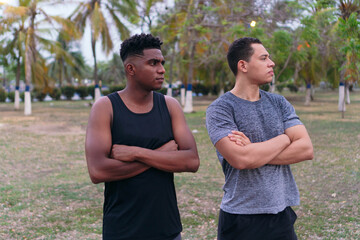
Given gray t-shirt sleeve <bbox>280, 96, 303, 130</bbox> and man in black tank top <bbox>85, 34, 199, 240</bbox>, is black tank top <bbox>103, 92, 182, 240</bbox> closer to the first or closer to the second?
man in black tank top <bbox>85, 34, 199, 240</bbox>

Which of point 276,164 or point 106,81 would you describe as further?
point 106,81

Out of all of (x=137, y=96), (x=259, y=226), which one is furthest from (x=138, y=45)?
(x=259, y=226)

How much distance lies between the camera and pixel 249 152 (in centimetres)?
225

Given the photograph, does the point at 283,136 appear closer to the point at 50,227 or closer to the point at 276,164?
the point at 276,164

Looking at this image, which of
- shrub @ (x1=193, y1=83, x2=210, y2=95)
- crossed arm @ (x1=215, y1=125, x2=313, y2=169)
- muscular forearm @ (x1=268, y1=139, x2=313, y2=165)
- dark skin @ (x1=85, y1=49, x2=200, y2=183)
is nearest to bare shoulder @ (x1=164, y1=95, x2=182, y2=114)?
dark skin @ (x1=85, y1=49, x2=200, y2=183)

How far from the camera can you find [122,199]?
2230 millimetres

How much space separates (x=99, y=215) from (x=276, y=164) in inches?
143

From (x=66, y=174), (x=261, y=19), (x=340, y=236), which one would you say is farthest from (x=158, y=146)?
(x=261, y=19)

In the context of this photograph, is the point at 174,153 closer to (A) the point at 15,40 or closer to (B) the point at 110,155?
(B) the point at 110,155

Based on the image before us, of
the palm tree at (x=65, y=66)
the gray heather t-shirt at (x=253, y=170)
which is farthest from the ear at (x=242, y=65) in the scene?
the palm tree at (x=65, y=66)

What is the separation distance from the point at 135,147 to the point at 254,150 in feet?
2.13

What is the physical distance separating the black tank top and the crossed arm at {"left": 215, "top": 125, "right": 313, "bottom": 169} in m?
0.36

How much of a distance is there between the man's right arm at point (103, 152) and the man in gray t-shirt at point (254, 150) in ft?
1.64

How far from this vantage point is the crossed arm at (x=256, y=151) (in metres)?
2.26
